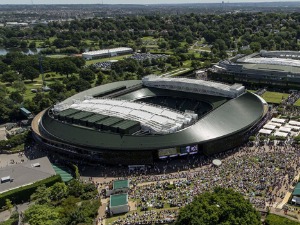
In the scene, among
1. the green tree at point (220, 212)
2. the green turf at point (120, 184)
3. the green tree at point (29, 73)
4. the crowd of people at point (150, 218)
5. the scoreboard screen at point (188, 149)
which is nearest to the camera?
the green tree at point (220, 212)

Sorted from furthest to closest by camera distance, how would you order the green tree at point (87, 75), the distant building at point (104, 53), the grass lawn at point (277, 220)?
the distant building at point (104, 53) → the green tree at point (87, 75) → the grass lawn at point (277, 220)

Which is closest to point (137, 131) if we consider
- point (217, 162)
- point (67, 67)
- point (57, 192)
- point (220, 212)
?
point (217, 162)

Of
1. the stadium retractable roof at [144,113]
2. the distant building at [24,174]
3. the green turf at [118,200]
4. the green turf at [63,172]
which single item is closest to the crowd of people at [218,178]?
the green turf at [118,200]

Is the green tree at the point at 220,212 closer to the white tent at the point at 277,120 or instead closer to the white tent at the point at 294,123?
the white tent at the point at 294,123

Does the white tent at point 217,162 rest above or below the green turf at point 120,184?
above

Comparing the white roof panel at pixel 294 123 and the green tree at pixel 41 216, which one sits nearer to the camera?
the green tree at pixel 41 216

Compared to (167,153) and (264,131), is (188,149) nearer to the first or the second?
(167,153)

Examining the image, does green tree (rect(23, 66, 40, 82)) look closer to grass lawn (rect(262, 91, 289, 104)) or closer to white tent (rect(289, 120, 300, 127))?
grass lawn (rect(262, 91, 289, 104))
